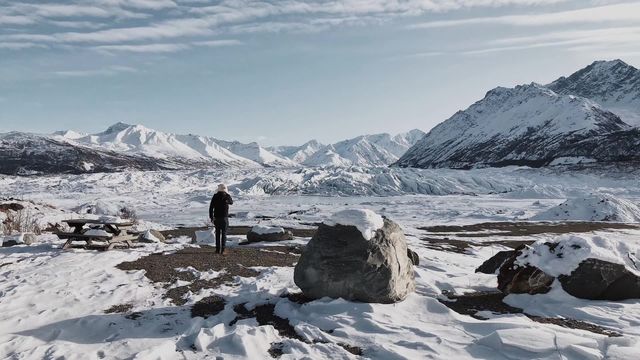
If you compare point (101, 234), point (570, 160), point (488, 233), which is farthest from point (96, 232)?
point (570, 160)

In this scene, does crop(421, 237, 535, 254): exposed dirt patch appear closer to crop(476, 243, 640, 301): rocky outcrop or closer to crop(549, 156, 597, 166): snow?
crop(476, 243, 640, 301): rocky outcrop

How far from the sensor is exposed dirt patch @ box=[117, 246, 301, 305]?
11.9m

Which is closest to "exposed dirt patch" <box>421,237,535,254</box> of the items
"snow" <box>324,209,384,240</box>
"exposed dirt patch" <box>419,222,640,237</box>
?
"exposed dirt patch" <box>419,222,640,237</box>

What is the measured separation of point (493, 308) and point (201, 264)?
782cm

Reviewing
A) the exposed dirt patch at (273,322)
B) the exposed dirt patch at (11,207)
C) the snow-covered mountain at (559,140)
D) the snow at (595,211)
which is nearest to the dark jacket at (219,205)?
the exposed dirt patch at (273,322)

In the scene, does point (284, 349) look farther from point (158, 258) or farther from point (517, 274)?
point (158, 258)

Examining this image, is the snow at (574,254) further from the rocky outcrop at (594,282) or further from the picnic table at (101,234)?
the picnic table at (101,234)

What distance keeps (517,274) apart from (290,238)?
1181 centimetres

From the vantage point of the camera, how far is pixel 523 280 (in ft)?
36.6

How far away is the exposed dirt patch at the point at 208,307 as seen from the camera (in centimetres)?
978

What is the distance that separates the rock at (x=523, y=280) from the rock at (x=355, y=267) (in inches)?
92.2

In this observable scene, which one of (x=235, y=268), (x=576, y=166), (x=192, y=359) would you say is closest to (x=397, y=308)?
(x=192, y=359)

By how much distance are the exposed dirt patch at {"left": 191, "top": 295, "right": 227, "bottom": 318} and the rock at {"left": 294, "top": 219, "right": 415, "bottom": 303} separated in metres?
1.74

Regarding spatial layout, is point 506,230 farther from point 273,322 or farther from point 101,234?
point 273,322
